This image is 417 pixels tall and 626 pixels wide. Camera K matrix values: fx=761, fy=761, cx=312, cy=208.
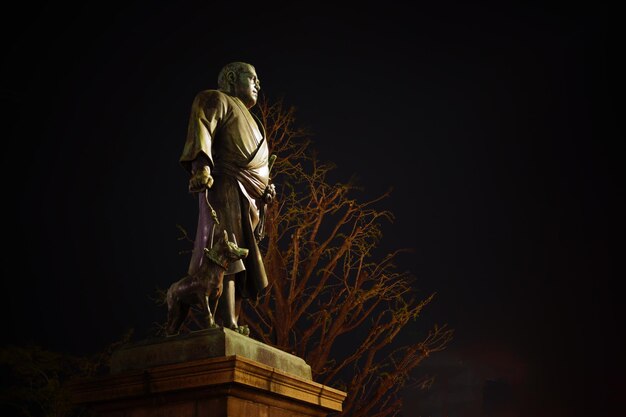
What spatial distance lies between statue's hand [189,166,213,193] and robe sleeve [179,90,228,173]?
166mm

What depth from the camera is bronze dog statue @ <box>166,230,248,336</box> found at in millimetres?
6301

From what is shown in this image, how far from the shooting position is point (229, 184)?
681 cm

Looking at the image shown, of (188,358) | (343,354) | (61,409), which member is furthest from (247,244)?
(343,354)

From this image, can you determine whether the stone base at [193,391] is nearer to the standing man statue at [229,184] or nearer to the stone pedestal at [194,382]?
the stone pedestal at [194,382]

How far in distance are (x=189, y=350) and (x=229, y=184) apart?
1.61m

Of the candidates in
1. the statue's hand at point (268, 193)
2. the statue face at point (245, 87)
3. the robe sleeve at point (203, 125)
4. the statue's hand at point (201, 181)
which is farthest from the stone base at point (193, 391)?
the statue face at point (245, 87)

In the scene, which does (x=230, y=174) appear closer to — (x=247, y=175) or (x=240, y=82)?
(x=247, y=175)

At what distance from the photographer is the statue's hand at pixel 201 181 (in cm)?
637

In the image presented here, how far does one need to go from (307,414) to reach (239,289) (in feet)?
4.13

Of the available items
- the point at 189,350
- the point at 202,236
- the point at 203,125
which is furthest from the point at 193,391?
the point at 203,125

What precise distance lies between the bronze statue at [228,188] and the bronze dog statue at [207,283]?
12 mm

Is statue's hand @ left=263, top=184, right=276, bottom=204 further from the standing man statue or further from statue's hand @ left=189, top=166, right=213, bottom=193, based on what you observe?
statue's hand @ left=189, top=166, right=213, bottom=193

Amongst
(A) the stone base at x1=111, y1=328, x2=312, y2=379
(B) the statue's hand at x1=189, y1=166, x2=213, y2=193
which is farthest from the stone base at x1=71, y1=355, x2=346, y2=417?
(B) the statue's hand at x1=189, y1=166, x2=213, y2=193

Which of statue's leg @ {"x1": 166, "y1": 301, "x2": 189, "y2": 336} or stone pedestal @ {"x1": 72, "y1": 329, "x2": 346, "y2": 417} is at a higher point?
→ statue's leg @ {"x1": 166, "y1": 301, "x2": 189, "y2": 336}
